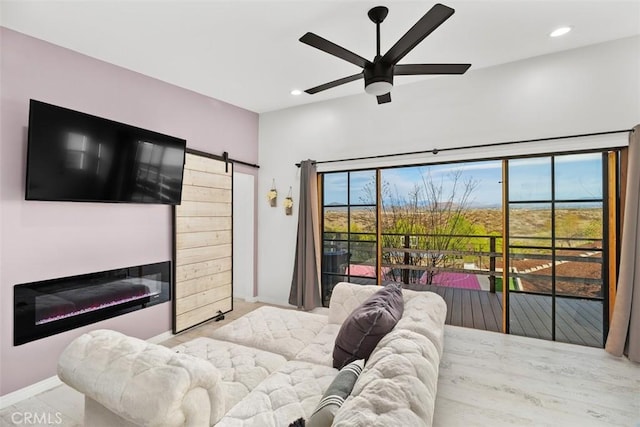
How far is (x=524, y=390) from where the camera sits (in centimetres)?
228

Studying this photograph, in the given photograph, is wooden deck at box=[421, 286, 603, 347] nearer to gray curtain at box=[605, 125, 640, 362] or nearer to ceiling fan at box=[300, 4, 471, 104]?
gray curtain at box=[605, 125, 640, 362]

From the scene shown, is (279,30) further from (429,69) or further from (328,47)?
(429,69)

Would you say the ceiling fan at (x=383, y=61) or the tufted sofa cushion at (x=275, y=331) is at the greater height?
the ceiling fan at (x=383, y=61)

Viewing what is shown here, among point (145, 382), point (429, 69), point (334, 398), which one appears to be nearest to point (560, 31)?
point (429, 69)

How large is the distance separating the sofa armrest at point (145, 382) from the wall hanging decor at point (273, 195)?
125 inches

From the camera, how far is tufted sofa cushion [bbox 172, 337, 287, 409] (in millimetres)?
1665

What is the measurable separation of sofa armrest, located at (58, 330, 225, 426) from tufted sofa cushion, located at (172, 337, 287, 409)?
331 millimetres

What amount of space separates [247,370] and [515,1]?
3119mm

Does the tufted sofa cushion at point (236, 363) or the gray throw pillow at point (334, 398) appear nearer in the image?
the gray throw pillow at point (334, 398)

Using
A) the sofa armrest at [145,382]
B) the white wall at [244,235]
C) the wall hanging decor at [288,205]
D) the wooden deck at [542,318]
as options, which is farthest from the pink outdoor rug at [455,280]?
the sofa armrest at [145,382]

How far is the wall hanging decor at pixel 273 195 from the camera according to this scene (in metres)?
4.48

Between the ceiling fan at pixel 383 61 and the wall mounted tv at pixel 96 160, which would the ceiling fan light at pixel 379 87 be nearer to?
the ceiling fan at pixel 383 61

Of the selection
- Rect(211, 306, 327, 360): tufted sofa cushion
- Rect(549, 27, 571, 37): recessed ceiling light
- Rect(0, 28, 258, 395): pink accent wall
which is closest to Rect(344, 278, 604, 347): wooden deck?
Rect(211, 306, 327, 360): tufted sofa cushion

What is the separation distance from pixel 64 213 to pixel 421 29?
9.94 feet
